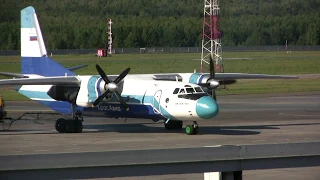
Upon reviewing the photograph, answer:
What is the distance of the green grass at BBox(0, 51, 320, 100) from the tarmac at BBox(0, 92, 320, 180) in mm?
4753

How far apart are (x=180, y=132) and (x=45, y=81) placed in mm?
5982

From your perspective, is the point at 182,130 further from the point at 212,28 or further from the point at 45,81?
the point at 212,28

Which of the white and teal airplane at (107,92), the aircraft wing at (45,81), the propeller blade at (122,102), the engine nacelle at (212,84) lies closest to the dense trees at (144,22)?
the white and teal airplane at (107,92)

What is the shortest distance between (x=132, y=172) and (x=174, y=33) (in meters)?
25.3

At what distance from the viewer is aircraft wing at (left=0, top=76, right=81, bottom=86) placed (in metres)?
27.2

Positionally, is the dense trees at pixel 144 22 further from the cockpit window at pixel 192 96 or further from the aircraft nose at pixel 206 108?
the aircraft nose at pixel 206 108

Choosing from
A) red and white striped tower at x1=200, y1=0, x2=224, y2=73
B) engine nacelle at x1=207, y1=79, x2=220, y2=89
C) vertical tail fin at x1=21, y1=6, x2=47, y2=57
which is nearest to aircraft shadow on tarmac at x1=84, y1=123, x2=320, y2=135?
engine nacelle at x1=207, y1=79, x2=220, y2=89

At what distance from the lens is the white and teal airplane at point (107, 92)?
26.2 meters

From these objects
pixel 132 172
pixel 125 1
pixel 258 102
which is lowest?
pixel 258 102

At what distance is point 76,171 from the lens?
6707mm

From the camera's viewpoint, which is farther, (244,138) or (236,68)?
(236,68)

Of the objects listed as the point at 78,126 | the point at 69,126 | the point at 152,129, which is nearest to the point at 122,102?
the point at 78,126

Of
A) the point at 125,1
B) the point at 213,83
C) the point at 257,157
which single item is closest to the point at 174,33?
the point at 213,83

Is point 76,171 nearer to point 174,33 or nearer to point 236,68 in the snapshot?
point 174,33
